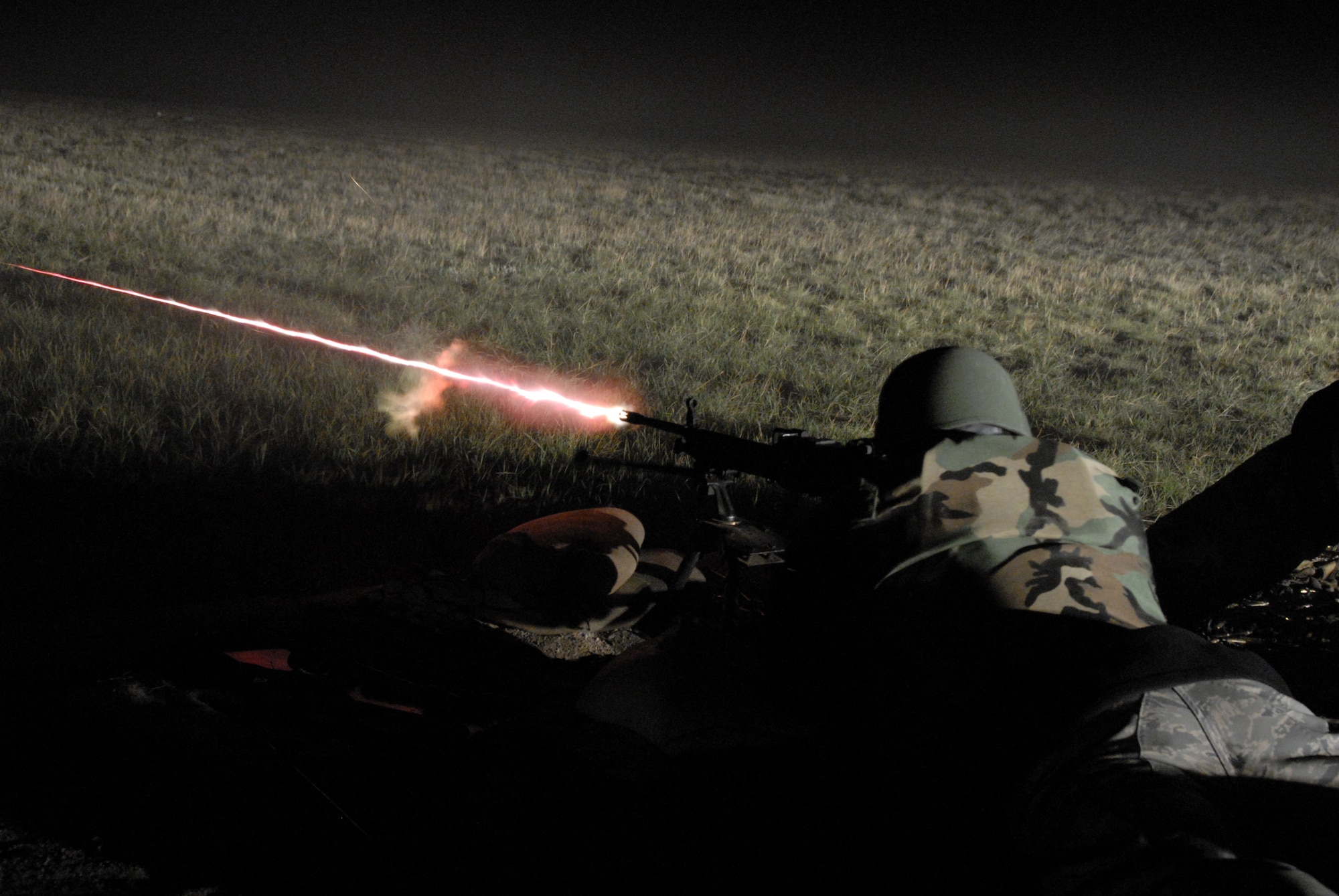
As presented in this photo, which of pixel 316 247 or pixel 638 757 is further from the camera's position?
pixel 316 247

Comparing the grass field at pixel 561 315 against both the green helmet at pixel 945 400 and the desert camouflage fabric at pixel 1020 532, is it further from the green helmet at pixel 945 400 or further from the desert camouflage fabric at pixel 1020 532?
the desert camouflage fabric at pixel 1020 532

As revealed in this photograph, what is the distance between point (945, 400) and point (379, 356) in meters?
5.44

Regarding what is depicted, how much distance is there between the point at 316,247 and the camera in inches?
496

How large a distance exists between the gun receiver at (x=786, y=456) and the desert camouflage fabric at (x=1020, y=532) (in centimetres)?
29

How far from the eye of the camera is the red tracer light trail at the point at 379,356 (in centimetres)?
654

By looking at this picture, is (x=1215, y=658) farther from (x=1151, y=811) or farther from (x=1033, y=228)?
(x=1033, y=228)

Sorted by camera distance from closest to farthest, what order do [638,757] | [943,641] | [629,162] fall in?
[943,641] < [638,757] < [629,162]

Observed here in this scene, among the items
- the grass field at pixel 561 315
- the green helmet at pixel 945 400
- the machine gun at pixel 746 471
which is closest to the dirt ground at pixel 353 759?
the machine gun at pixel 746 471

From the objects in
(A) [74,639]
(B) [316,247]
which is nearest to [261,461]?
(A) [74,639]

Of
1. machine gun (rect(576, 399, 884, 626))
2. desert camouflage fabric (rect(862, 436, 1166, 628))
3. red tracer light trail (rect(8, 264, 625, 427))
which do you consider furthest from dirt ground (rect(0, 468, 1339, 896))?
red tracer light trail (rect(8, 264, 625, 427))

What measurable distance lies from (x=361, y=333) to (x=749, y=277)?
598 cm

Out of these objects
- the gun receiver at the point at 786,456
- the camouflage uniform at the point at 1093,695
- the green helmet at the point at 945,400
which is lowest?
the camouflage uniform at the point at 1093,695

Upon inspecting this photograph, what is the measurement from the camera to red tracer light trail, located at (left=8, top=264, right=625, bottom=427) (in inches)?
258

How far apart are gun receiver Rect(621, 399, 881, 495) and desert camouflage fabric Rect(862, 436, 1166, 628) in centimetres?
29
